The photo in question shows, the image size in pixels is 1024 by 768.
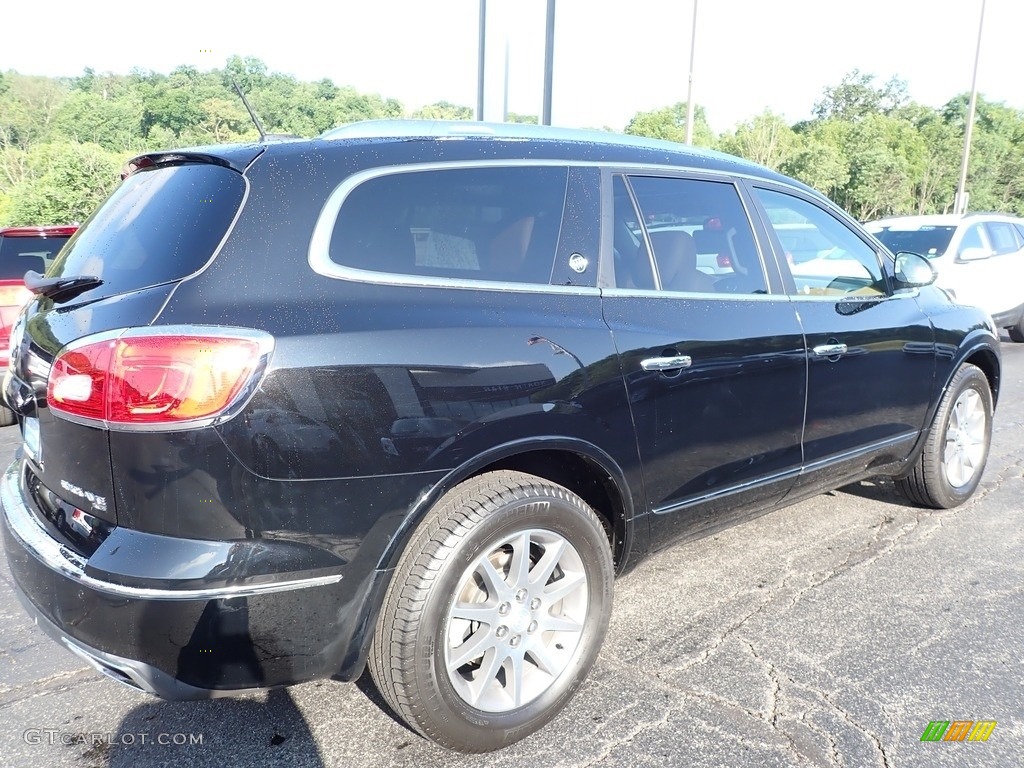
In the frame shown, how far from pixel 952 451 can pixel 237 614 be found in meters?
3.96

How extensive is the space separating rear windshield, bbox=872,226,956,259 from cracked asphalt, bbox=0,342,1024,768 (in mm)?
6984

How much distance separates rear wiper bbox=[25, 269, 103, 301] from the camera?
2.23m

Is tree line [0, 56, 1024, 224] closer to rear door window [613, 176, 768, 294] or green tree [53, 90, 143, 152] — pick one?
green tree [53, 90, 143, 152]

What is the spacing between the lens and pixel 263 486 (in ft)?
6.33

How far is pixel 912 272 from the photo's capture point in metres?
3.96

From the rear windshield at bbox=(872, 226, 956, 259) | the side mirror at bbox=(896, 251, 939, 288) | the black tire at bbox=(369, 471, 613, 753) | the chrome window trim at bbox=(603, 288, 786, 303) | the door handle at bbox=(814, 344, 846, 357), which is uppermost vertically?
the rear windshield at bbox=(872, 226, 956, 259)

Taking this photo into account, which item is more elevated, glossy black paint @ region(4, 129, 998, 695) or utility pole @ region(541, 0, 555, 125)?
utility pole @ region(541, 0, 555, 125)

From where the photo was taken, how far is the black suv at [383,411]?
192 cm

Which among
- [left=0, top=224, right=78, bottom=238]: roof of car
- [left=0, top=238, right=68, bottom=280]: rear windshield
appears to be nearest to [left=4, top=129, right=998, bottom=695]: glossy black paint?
[left=0, top=238, right=68, bottom=280]: rear windshield

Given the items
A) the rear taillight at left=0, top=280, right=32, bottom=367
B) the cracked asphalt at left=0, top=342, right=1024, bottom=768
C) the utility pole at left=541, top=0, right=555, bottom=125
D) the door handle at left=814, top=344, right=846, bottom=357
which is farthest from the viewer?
the utility pole at left=541, top=0, right=555, bottom=125

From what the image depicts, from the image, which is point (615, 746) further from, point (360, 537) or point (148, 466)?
point (148, 466)

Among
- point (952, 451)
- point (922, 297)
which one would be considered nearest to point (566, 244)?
point (922, 297)

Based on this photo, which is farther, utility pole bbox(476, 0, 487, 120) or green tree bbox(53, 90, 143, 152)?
green tree bbox(53, 90, 143, 152)

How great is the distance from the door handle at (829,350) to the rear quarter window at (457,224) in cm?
139
